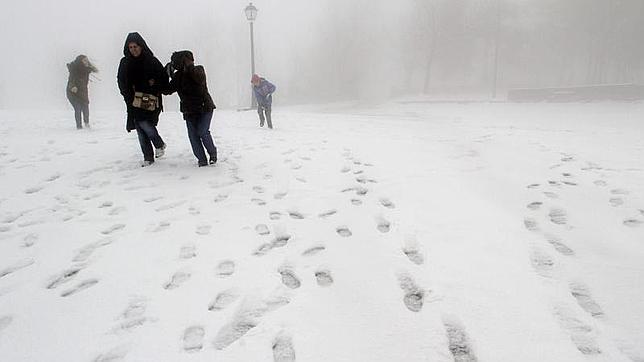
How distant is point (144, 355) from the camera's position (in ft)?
7.52

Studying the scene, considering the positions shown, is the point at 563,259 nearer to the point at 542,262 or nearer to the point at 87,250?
the point at 542,262

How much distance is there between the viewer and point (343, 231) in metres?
3.89

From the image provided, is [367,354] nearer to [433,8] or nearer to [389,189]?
[389,189]

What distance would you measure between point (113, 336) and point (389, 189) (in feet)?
11.5

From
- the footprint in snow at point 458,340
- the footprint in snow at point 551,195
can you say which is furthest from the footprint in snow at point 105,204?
the footprint in snow at point 551,195

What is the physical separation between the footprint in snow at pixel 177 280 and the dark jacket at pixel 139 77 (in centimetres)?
336

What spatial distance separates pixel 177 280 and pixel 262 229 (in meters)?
1.09

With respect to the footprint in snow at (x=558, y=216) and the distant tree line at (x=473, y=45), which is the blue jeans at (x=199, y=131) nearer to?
the footprint in snow at (x=558, y=216)

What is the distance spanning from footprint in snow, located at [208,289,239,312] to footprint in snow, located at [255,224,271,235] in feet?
3.38

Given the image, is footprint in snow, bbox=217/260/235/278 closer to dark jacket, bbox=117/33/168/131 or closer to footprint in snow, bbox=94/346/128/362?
footprint in snow, bbox=94/346/128/362

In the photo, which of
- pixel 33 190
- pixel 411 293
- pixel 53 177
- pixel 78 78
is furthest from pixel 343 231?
pixel 78 78

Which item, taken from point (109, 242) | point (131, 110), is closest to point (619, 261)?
point (109, 242)

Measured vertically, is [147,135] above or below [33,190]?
above

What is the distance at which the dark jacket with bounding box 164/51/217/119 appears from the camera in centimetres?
562
